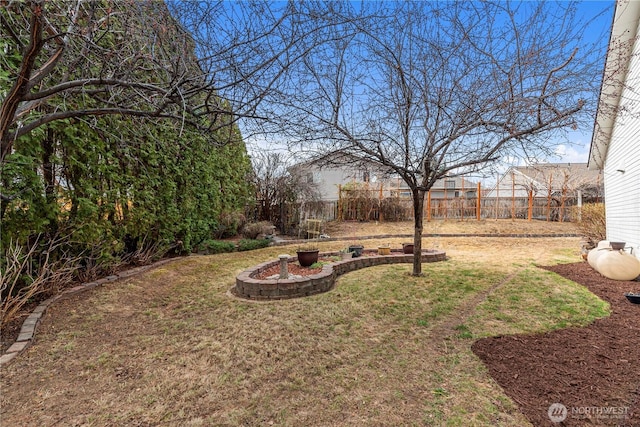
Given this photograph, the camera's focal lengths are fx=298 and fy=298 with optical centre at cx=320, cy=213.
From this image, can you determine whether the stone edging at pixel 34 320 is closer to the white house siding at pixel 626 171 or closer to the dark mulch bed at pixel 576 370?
the dark mulch bed at pixel 576 370

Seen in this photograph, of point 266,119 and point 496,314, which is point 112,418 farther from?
point 496,314

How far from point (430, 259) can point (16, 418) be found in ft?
25.0

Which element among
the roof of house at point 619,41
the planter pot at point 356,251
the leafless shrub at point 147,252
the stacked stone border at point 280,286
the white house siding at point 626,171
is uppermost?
the roof of house at point 619,41

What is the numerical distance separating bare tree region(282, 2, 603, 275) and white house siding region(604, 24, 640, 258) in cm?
205

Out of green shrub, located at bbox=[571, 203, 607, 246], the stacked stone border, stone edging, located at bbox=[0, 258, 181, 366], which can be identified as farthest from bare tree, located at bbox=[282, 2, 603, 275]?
green shrub, located at bbox=[571, 203, 607, 246]

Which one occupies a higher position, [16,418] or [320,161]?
[320,161]

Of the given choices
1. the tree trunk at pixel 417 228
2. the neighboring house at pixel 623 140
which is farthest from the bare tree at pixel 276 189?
the neighboring house at pixel 623 140

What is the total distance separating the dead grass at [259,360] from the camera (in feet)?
7.14

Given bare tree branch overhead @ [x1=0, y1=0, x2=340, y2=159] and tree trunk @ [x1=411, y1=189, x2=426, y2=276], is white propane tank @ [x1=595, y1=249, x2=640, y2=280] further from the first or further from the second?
bare tree branch overhead @ [x1=0, y1=0, x2=340, y2=159]

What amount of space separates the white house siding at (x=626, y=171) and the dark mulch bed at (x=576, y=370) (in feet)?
12.0

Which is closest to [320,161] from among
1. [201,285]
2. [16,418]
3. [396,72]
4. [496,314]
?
[396,72]

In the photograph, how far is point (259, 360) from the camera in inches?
114

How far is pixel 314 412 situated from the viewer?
2186 millimetres

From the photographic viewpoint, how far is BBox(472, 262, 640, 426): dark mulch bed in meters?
2.16
